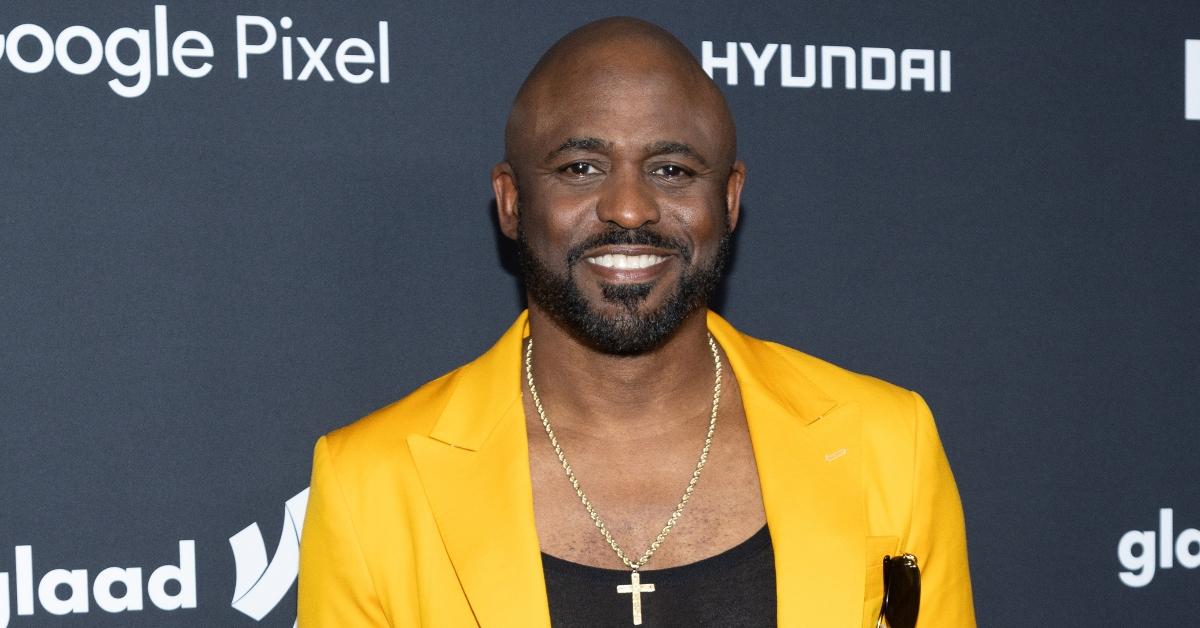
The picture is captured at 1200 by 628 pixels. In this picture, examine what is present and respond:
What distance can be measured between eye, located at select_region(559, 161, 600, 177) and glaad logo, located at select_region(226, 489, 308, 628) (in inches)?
32.6

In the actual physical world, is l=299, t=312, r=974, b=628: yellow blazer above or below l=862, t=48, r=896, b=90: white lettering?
below

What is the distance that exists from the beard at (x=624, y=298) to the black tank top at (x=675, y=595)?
13.0 inches

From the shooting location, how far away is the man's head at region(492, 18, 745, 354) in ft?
5.44

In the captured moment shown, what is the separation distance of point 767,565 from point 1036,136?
3.95ft

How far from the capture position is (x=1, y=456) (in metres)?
1.96

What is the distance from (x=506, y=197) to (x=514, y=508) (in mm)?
489

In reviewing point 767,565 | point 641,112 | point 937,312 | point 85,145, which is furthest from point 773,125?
point 85,145

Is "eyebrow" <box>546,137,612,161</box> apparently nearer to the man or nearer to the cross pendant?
the man

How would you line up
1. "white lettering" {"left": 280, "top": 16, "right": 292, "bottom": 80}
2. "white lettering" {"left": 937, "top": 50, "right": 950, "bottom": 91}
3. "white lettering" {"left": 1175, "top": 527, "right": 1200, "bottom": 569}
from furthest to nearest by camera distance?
"white lettering" {"left": 1175, "top": 527, "right": 1200, "bottom": 569} < "white lettering" {"left": 937, "top": 50, "right": 950, "bottom": 91} < "white lettering" {"left": 280, "top": 16, "right": 292, "bottom": 80}

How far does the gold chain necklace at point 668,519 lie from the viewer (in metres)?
1.60

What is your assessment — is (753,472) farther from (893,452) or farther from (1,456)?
(1,456)

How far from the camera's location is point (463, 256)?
7.08ft

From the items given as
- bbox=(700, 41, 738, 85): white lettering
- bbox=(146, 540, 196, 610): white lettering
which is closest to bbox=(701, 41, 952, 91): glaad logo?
bbox=(700, 41, 738, 85): white lettering

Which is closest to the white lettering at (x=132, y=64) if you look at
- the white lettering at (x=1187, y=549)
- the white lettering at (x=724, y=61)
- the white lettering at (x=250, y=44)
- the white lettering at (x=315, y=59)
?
the white lettering at (x=250, y=44)
